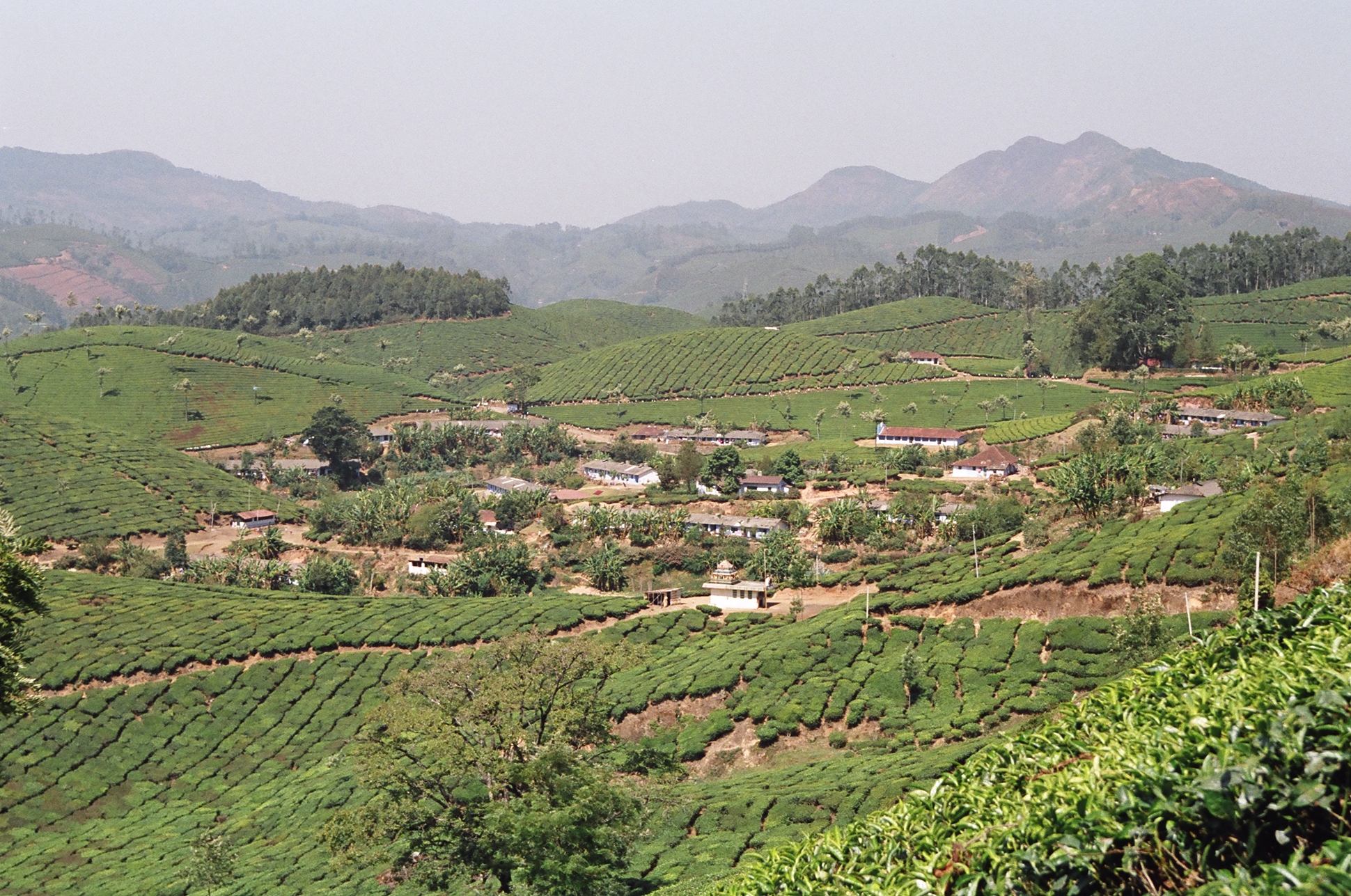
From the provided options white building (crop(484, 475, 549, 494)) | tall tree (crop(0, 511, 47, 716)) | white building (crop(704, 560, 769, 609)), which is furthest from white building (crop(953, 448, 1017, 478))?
tall tree (crop(0, 511, 47, 716))

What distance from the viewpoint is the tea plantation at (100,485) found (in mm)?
72812

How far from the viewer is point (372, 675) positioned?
→ 148 ft

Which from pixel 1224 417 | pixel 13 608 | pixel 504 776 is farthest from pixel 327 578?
pixel 1224 417

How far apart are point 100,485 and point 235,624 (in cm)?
3854

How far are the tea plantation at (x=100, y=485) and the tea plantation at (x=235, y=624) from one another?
18.5m

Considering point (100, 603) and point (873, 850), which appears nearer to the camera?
point (873, 850)

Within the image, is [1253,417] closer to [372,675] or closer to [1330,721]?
[372,675]

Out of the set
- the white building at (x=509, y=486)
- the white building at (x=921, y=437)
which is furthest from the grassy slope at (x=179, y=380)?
the white building at (x=921, y=437)

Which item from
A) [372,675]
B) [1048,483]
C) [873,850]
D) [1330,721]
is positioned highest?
[1330,721]

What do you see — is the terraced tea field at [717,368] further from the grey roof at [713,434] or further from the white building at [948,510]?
the white building at [948,510]

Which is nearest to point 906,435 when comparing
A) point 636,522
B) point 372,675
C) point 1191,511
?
point 636,522

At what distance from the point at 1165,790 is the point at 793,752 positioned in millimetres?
26295

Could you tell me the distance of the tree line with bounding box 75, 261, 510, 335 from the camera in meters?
162

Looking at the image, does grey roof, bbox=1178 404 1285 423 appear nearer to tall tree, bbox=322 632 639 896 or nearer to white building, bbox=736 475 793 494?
white building, bbox=736 475 793 494
